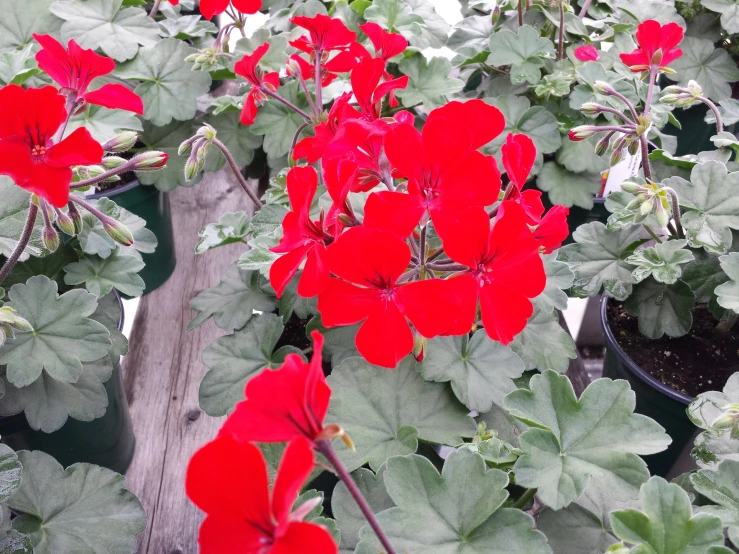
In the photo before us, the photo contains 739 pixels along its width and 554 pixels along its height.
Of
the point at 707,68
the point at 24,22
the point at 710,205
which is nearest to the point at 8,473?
the point at 710,205

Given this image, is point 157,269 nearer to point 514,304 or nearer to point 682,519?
point 514,304

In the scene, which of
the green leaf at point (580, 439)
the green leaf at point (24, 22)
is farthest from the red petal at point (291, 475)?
the green leaf at point (24, 22)

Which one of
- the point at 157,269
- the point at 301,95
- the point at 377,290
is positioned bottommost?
the point at 157,269

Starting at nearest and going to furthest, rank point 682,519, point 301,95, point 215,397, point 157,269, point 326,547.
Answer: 1. point 326,547
2. point 682,519
3. point 215,397
4. point 301,95
5. point 157,269

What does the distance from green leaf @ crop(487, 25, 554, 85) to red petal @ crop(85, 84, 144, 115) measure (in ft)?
→ 2.65

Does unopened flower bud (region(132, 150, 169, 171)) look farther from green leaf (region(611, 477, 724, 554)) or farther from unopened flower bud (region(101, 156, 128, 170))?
green leaf (region(611, 477, 724, 554))

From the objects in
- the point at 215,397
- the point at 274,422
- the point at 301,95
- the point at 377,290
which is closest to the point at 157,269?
the point at 301,95

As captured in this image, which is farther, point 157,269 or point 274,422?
point 157,269

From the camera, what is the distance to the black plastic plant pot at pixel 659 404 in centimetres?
94

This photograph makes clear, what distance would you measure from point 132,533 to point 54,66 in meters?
0.54

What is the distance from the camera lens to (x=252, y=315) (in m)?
0.97

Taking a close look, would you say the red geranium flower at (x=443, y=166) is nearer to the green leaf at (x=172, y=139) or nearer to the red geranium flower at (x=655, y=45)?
the red geranium flower at (x=655, y=45)

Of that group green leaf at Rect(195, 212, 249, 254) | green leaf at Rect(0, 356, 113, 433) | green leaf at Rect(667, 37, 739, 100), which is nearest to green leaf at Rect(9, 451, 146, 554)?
green leaf at Rect(0, 356, 113, 433)

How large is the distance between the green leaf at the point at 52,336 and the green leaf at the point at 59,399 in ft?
0.15
